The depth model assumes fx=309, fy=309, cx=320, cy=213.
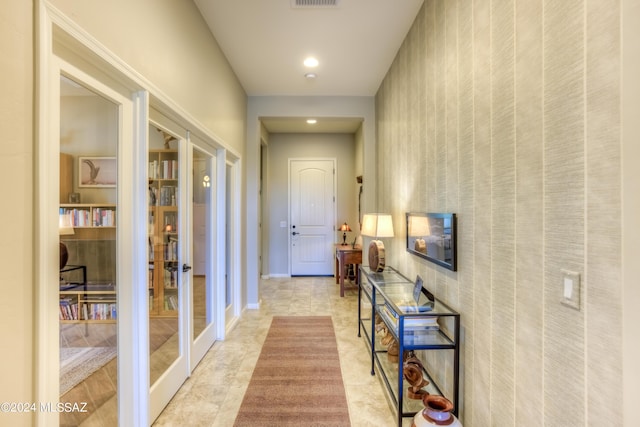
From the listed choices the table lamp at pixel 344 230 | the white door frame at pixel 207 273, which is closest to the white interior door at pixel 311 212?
the table lamp at pixel 344 230

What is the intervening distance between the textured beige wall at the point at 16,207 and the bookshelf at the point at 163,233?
3.04 ft

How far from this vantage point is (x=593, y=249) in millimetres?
962

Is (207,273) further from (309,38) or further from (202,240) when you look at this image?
(309,38)

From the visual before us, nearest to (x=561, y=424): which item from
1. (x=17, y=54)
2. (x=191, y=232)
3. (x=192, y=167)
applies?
(x=17, y=54)

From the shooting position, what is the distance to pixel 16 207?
96cm

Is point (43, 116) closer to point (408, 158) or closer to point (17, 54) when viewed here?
point (17, 54)

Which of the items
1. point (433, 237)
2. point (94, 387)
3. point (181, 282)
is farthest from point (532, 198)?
point (181, 282)

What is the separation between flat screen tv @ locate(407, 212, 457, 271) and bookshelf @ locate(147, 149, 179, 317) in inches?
72.5

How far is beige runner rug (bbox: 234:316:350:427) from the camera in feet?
6.66

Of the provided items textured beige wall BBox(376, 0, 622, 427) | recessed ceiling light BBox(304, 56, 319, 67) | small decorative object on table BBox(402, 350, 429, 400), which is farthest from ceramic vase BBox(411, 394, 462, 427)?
recessed ceiling light BBox(304, 56, 319, 67)

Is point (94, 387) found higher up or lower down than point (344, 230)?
lower down

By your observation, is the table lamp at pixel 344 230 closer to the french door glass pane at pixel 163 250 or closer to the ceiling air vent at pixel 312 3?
the french door glass pane at pixel 163 250

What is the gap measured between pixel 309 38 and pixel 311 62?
0.44 m

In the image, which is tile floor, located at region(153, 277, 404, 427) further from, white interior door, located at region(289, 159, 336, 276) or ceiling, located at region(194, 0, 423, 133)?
ceiling, located at region(194, 0, 423, 133)
